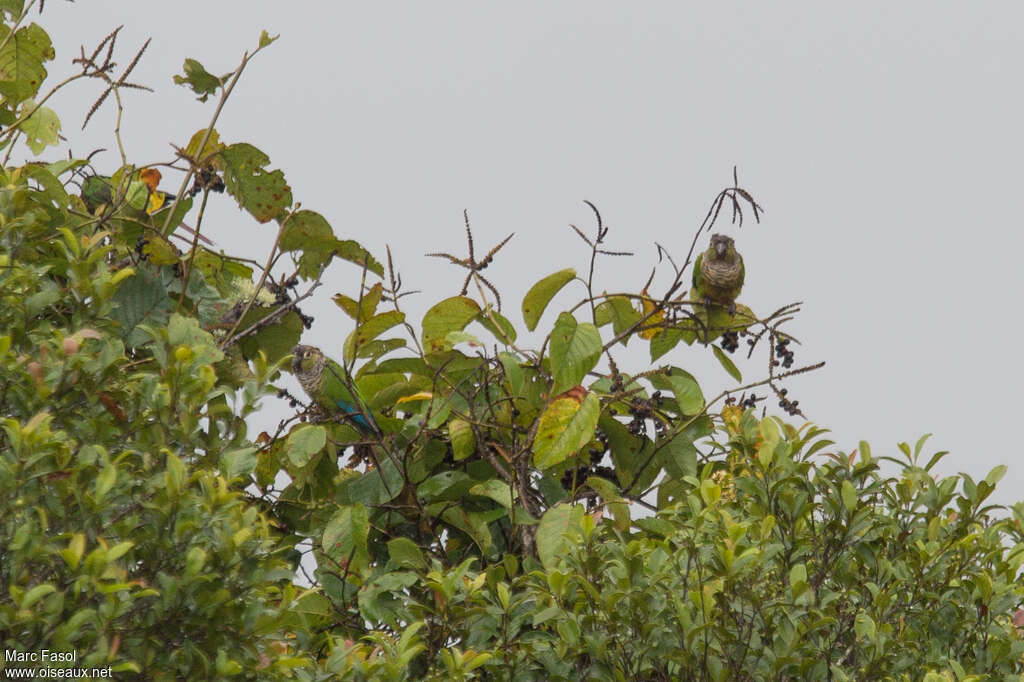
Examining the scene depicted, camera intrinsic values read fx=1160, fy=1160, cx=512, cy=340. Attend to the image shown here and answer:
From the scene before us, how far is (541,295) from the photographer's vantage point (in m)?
3.14

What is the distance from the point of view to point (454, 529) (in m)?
3.16

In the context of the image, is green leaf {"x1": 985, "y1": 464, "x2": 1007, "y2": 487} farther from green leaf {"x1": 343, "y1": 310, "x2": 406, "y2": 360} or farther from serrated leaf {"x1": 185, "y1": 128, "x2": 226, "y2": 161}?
serrated leaf {"x1": 185, "y1": 128, "x2": 226, "y2": 161}

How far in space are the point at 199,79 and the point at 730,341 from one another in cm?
174

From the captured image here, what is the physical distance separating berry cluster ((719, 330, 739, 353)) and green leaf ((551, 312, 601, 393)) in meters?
0.78

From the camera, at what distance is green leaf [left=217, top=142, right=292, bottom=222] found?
3197 mm

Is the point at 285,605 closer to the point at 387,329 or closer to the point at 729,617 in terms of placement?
the point at 729,617

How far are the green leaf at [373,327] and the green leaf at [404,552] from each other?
1.88 ft

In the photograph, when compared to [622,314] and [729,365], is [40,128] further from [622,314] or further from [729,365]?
[729,365]

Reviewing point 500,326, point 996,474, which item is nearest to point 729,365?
A: point 500,326

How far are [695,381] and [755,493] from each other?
80cm

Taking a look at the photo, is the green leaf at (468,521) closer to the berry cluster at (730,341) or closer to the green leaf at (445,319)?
the green leaf at (445,319)

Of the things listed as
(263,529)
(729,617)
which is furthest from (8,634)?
(729,617)

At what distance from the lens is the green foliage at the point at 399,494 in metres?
1.84

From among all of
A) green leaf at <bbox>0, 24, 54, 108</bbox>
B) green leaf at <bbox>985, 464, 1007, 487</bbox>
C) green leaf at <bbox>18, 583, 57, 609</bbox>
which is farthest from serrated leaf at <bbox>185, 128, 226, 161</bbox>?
green leaf at <bbox>985, 464, 1007, 487</bbox>
